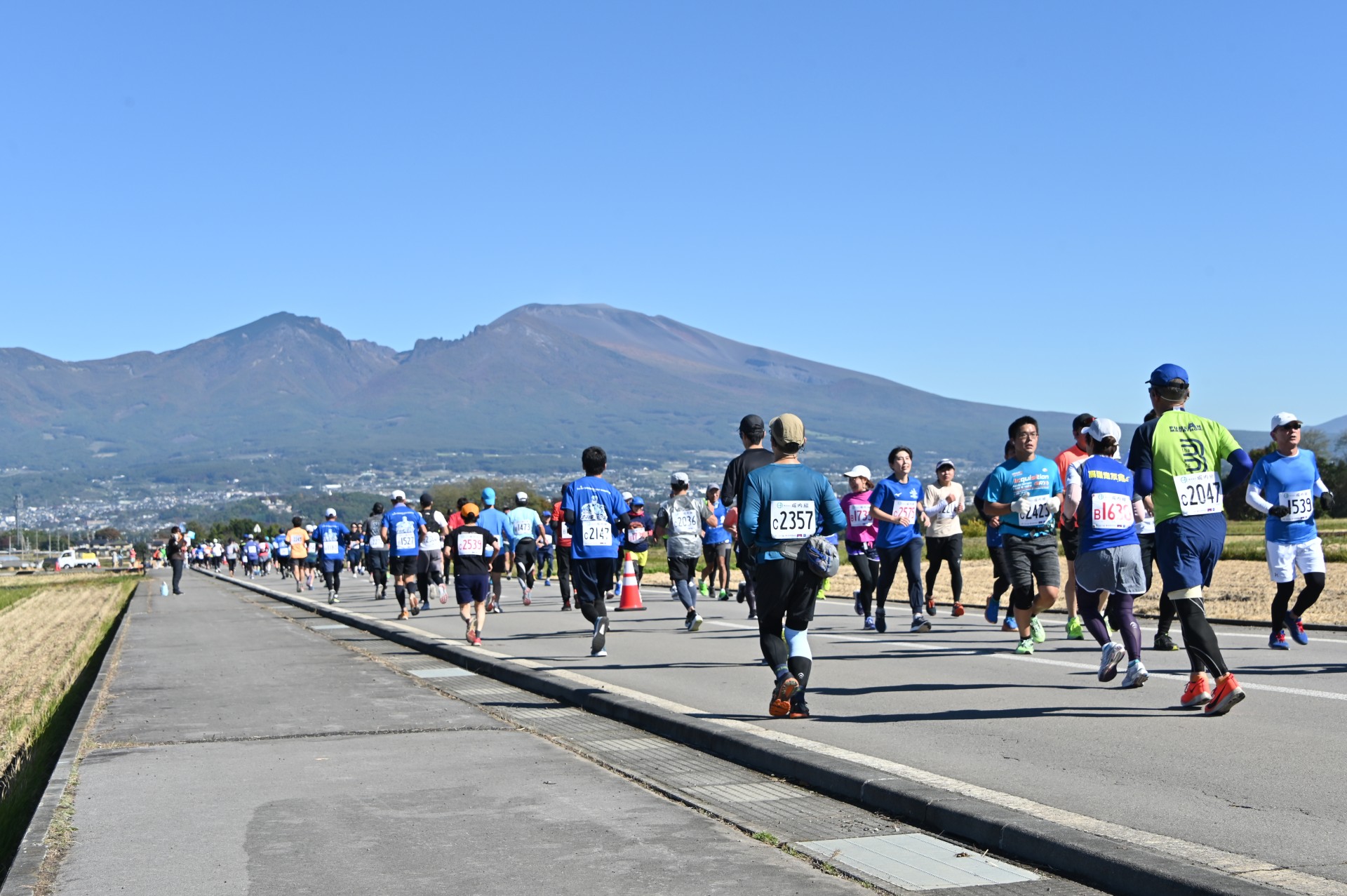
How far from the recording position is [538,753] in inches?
330

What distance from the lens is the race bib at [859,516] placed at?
16.5 meters

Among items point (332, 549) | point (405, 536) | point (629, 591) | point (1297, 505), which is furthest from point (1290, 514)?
point (332, 549)

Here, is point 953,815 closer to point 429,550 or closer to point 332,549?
point 429,550

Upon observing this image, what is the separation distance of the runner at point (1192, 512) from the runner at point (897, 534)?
22.7 feet

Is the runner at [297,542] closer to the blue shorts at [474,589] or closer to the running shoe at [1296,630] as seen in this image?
the blue shorts at [474,589]

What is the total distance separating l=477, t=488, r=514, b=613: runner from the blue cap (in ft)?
40.1

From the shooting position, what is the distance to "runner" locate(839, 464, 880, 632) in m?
16.2

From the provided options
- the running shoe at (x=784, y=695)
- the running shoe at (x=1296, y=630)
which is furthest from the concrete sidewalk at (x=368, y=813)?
the running shoe at (x=1296, y=630)

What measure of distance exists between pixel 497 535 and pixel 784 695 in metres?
14.0

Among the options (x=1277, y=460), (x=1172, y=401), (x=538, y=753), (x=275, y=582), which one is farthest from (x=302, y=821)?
(x=275, y=582)

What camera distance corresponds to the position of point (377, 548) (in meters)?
28.6

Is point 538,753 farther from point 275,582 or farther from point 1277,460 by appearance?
point 275,582

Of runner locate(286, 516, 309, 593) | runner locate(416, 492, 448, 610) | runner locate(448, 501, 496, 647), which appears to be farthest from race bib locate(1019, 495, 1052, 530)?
runner locate(286, 516, 309, 593)

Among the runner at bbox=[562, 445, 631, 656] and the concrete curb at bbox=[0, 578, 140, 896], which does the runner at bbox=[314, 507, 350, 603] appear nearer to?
the runner at bbox=[562, 445, 631, 656]
